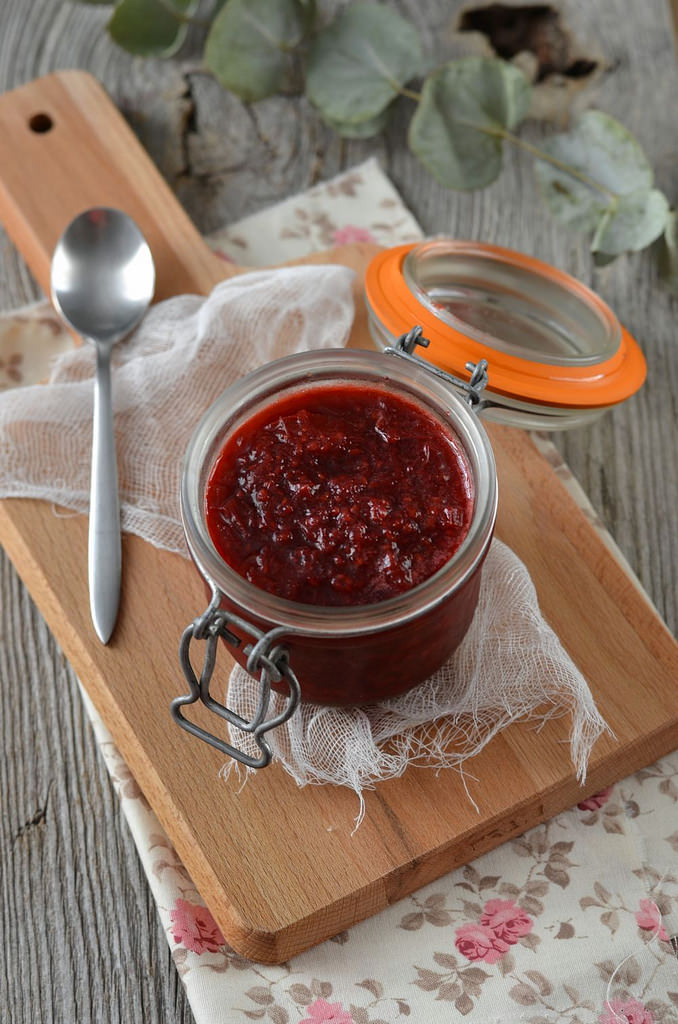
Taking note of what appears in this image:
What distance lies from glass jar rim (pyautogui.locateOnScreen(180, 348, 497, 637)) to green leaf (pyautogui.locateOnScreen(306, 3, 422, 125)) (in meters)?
1.09

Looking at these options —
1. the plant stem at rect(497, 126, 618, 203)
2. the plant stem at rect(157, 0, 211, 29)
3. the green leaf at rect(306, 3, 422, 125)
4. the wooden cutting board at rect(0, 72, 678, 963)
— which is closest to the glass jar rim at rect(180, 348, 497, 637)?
the wooden cutting board at rect(0, 72, 678, 963)

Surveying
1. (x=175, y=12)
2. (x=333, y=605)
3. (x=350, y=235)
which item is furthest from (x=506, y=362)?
(x=175, y=12)

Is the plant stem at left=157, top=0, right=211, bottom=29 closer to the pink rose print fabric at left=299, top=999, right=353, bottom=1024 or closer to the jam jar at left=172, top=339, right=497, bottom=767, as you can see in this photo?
the jam jar at left=172, top=339, right=497, bottom=767

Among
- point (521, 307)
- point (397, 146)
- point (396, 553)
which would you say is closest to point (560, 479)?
point (521, 307)

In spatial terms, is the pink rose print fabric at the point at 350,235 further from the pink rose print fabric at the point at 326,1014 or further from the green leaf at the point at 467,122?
the pink rose print fabric at the point at 326,1014

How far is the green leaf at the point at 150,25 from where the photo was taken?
2.45m

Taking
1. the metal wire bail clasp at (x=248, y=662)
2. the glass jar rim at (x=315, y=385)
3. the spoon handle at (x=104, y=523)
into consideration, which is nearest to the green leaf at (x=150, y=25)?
the spoon handle at (x=104, y=523)

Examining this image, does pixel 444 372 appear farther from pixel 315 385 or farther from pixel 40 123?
pixel 40 123

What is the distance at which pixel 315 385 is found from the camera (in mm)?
1595

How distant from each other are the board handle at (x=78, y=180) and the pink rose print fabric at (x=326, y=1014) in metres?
1.35

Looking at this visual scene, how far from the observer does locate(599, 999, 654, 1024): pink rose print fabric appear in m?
1.50

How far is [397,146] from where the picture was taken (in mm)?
2475

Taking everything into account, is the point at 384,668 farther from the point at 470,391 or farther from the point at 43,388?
the point at 43,388

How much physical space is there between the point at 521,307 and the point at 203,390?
654 millimetres
